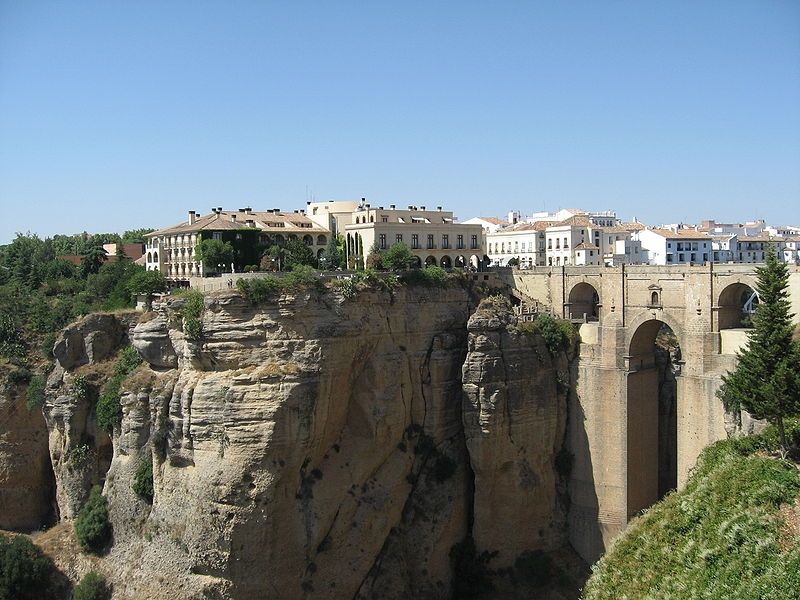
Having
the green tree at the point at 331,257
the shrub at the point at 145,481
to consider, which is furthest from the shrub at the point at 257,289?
the green tree at the point at 331,257

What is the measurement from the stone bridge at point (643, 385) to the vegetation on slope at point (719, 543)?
10.6 metres

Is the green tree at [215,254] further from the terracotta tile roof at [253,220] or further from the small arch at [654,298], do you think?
the small arch at [654,298]

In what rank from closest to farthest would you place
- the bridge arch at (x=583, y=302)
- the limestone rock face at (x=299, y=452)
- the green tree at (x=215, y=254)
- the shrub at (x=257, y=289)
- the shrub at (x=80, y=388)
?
the limestone rock face at (x=299, y=452) → the shrub at (x=257, y=289) → the shrub at (x=80, y=388) → the bridge arch at (x=583, y=302) → the green tree at (x=215, y=254)

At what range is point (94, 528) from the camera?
33.2 metres

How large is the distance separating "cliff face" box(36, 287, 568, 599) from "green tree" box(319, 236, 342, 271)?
8.62m

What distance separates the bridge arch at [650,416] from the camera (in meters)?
33.2

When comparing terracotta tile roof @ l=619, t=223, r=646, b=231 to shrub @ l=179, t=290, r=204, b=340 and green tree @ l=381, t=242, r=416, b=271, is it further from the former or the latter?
shrub @ l=179, t=290, r=204, b=340

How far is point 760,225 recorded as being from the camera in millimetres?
70938

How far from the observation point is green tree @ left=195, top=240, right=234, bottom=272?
39.0 meters

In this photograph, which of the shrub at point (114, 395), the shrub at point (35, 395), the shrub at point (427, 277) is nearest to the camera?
the shrub at point (427, 277)

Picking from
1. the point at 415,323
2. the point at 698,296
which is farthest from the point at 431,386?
the point at 698,296

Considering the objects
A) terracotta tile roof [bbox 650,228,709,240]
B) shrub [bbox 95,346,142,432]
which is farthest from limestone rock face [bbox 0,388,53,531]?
terracotta tile roof [bbox 650,228,709,240]

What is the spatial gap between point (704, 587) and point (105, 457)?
27.5 metres

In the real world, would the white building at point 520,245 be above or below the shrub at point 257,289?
above
